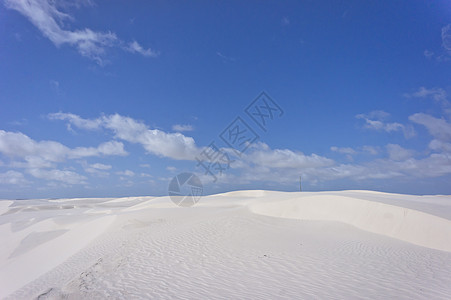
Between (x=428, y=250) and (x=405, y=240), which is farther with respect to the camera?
(x=405, y=240)

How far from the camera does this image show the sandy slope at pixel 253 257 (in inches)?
262

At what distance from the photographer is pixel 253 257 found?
30.1 feet

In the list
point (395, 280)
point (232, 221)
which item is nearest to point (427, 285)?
point (395, 280)

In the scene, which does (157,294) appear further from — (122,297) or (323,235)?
(323,235)

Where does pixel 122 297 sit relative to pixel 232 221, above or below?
below

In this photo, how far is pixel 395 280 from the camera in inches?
282

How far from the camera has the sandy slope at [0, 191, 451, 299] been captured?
21.8 feet

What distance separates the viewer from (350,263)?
340 inches

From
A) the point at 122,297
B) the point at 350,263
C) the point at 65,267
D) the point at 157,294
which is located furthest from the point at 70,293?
the point at 350,263

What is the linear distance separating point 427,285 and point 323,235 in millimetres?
6475

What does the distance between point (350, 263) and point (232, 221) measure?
28.9 feet

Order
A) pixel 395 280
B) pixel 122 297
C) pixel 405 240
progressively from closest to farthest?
pixel 122 297 → pixel 395 280 → pixel 405 240

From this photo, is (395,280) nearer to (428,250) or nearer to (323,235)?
(428,250)

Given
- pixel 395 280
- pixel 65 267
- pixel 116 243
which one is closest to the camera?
pixel 395 280
